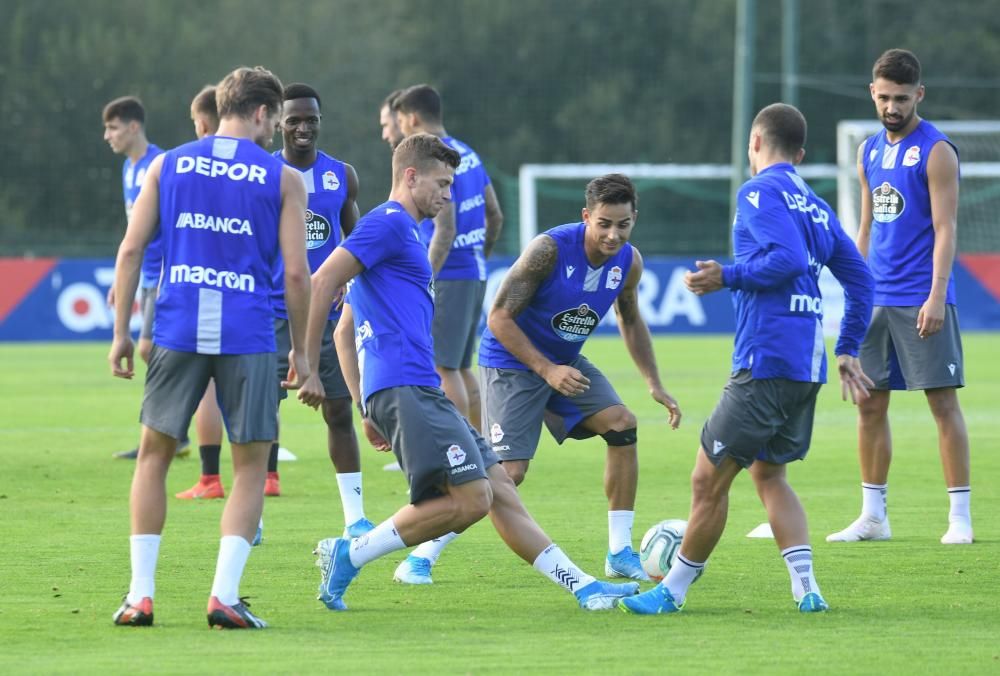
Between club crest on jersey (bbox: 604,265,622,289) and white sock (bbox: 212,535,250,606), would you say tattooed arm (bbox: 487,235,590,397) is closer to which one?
club crest on jersey (bbox: 604,265,622,289)

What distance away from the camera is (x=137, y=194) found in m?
11.5

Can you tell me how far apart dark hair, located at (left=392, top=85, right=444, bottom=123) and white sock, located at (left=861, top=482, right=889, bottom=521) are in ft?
12.6

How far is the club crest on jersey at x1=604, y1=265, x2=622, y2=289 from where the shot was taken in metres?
7.51

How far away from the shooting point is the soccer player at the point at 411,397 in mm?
6590

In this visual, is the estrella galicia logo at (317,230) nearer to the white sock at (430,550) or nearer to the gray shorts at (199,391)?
the white sock at (430,550)

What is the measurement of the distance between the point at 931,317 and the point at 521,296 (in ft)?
7.37

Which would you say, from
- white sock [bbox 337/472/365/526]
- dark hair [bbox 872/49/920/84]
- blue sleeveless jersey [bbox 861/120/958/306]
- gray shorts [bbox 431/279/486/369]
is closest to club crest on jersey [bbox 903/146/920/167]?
blue sleeveless jersey [bbox 861/120/958/306]

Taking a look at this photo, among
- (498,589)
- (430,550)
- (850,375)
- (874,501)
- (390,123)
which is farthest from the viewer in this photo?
(390,123)

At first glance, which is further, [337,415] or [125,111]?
[125,111]

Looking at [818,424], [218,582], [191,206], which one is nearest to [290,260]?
[191,206]

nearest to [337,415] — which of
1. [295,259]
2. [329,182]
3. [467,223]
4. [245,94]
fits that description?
[329,182]

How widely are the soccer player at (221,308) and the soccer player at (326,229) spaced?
2181 millimetres

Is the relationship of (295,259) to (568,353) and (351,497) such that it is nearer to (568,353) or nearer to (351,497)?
(568,353)

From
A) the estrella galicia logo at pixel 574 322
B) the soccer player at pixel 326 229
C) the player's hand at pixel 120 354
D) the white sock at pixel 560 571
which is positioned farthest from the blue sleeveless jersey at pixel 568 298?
the player's hand at pixel 120 354
